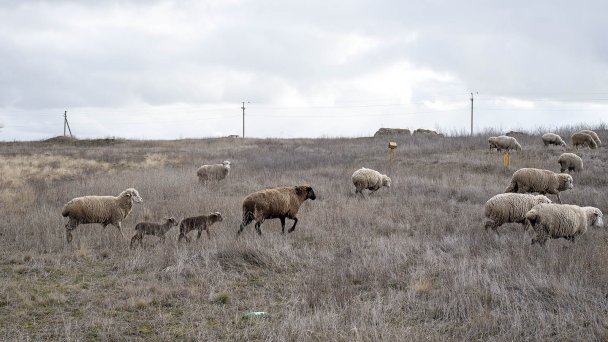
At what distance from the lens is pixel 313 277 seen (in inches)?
297

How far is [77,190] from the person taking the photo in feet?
54.8

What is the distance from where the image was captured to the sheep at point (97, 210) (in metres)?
10.5

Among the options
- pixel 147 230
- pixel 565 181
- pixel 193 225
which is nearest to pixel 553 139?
pixel 565 181

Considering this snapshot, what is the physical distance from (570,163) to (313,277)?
643 inches

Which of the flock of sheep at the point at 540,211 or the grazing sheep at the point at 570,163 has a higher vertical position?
the grazing sheep at the point at 570,163

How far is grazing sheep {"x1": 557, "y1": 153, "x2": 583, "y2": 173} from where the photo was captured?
1973 centimetres

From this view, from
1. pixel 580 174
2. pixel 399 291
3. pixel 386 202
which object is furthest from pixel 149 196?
pixel 580 174

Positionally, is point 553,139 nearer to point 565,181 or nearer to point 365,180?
point 565,181

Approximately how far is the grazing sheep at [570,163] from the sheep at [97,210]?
16.5m

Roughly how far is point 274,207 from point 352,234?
1.81 metres

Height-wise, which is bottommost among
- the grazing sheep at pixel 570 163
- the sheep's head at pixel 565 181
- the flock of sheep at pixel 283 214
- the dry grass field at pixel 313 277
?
the dry grass field at pixel 313 277

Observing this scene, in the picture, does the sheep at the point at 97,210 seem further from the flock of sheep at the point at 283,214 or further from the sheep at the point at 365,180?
the sheep at the point at 365,180

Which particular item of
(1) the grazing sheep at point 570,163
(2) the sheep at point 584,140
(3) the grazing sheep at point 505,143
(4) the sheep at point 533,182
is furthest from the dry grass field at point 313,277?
(2) the sheep at point 584,140

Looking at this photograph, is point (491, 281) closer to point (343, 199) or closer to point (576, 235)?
point (576, 235)
